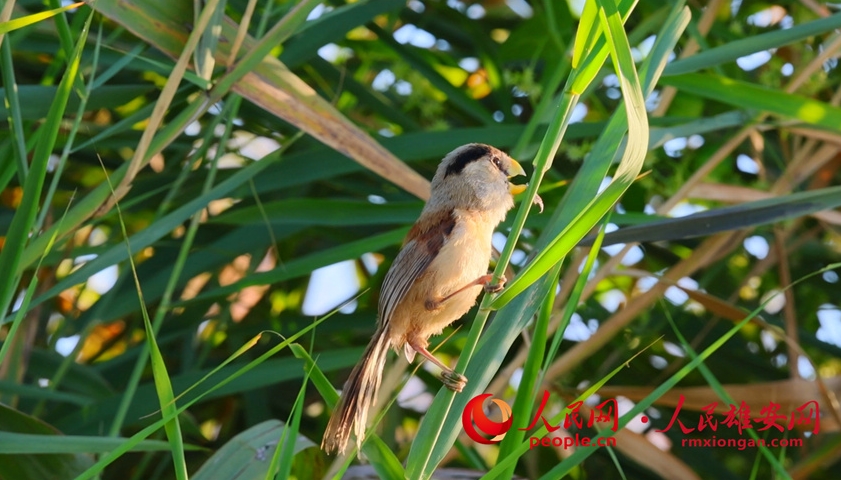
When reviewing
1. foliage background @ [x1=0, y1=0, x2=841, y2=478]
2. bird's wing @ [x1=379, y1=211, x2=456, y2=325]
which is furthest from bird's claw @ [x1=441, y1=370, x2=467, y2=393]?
bird's wing @ [x1=379, y1=211, x2=456, y2=325]

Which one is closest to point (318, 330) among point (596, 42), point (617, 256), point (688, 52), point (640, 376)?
point (617, 256)

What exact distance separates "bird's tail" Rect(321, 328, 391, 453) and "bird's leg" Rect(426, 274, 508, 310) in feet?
0.39

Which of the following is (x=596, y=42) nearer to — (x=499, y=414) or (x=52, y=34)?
(x=499, y=414)

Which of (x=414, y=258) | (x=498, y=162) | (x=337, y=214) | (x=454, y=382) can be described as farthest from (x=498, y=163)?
(x=454, y=382)

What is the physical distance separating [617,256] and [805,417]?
2.30 feet

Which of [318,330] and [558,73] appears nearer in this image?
[558,73]

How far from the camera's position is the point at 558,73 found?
218cm

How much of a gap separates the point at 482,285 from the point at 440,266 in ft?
0.36

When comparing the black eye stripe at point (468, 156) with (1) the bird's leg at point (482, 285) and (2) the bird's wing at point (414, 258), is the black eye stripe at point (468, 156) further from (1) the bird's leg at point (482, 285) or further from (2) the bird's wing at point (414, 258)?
(1) the bird's leg at point (482, 285)

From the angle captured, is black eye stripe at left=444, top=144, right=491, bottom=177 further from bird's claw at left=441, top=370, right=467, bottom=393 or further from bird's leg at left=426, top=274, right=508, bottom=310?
bird's claw at left=441, top=370, right=467, bottom=393

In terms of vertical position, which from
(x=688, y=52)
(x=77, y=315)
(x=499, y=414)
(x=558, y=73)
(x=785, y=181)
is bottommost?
(x=499, y=414)

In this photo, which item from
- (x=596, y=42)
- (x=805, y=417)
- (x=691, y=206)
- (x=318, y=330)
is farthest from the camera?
(x=691, y=206)

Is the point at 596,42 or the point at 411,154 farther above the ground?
the point at 411,154

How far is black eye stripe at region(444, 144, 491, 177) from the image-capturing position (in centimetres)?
201
